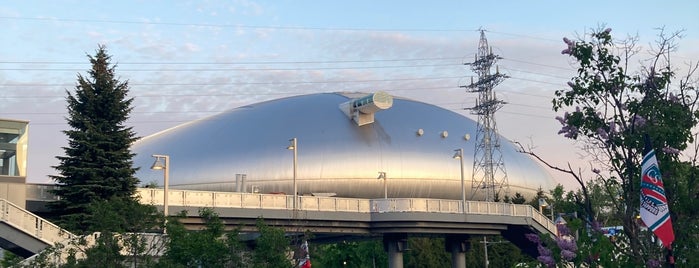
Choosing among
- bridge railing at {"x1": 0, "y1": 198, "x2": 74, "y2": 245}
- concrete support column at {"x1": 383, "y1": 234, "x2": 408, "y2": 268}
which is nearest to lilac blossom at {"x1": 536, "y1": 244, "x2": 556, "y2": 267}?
bridge railing at {"x1": 0, "y1": 198, "x2": 74, "y2": 245}

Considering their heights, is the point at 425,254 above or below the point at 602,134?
below

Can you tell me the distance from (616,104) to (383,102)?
74.5 m

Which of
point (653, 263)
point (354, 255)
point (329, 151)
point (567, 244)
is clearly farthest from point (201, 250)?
point (329, 151)

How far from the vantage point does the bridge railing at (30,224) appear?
33.3 m

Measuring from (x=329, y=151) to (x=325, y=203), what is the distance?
37.8m

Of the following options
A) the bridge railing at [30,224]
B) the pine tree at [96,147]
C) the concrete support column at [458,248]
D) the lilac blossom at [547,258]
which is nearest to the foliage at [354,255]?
the concrete support column at [458,248]

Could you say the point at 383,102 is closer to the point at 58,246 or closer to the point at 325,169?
the point at 325,169

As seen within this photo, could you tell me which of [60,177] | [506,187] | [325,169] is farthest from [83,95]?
[506,187]

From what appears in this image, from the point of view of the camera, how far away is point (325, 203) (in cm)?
5372

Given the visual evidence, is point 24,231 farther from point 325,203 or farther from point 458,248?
point 458,248

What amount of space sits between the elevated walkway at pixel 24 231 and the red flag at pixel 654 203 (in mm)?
23880

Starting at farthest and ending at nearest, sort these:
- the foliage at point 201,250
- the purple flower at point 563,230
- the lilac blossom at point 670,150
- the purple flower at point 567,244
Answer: the foliage at point 201,250 → the purple flower at point 563,230 → the lilac blossom at point 670,150 → the purple flower at point 567,244

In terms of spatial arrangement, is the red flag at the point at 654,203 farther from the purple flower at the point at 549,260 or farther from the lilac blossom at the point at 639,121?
the purple flower at the point at 549,260

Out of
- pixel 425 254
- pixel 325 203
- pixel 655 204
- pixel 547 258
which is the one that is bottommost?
pixel 547 258
